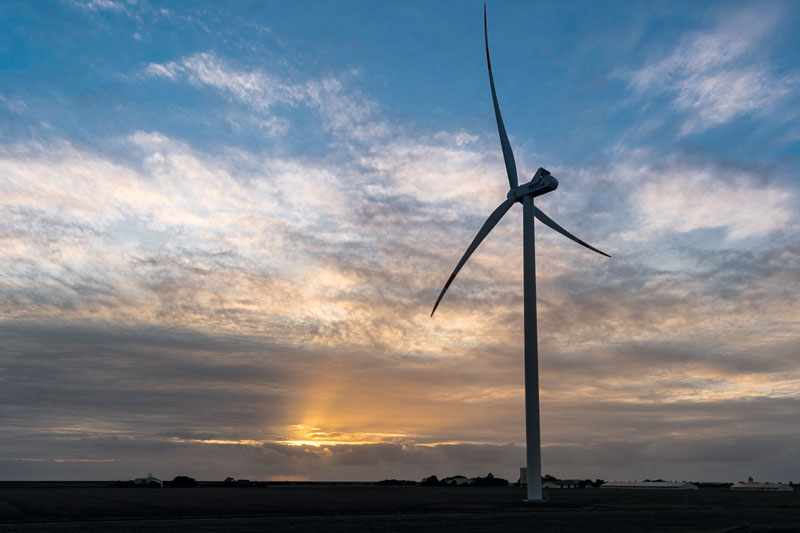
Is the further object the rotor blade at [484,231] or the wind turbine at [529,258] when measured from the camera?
the rotor blade at [484,231]

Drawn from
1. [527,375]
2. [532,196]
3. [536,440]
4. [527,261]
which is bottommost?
[536,440]

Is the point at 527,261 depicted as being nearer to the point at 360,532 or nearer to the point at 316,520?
the point at 316,520

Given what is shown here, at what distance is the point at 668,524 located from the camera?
55844mm

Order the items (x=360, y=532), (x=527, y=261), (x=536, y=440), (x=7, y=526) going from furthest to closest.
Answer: (x=527, y=261), (x=536, y=440), (x=7, y=526), (x=360, y=532)

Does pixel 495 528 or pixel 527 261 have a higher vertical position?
pixel 527 261

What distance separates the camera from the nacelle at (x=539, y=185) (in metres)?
90.2

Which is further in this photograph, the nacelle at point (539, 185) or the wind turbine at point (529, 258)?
the nacelle at point (539, 185)

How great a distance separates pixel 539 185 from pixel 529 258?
34.5 feet

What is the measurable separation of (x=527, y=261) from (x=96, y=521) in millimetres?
55925

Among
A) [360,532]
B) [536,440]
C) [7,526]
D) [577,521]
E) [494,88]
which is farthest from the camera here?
[494,88]

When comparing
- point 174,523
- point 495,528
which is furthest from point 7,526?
point 495,528

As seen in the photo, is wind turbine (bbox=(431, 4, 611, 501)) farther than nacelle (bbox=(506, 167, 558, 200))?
No

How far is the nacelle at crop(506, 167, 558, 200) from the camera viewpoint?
90250 mm

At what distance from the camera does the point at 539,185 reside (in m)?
91.1
